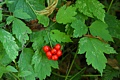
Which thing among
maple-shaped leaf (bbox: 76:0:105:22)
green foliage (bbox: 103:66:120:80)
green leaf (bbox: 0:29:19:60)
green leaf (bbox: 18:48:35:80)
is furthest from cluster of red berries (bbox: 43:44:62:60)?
green foliage (bbox: 103:66:120:80)

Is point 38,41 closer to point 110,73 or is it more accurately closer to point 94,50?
point 94,50

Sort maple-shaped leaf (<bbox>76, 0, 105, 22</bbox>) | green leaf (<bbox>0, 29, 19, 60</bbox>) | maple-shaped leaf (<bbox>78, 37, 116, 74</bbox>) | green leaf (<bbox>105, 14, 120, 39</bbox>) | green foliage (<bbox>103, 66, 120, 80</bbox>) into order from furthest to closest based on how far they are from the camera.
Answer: green foliage (<bbox>103, 66, 120, 80</bbox>), green leaf (<bbox>105, 14, 120, 39</bbox>), maple-shaped leaf (<bbox>76, 0, 105, 22</bbox>), maple-shaped leaf (<bbox>78, 37, 116, 74</bbox>), green leaf (<bbox>0, 29, 19, 60</bbox>)

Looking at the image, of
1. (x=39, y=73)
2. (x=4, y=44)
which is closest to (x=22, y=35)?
(x=4, y=44)

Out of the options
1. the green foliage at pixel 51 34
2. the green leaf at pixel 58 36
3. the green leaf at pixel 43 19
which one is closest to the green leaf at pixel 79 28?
the green foliage at pixel 51 34

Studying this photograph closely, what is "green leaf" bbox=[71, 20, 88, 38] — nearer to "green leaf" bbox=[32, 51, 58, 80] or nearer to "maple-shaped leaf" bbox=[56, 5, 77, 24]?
"maple-shaped leaf" bbox=[56, 5, 77, 24]

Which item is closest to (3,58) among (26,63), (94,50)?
(26,63)

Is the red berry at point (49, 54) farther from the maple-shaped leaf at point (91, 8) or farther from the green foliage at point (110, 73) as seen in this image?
the green foliage at point (110, 73)
